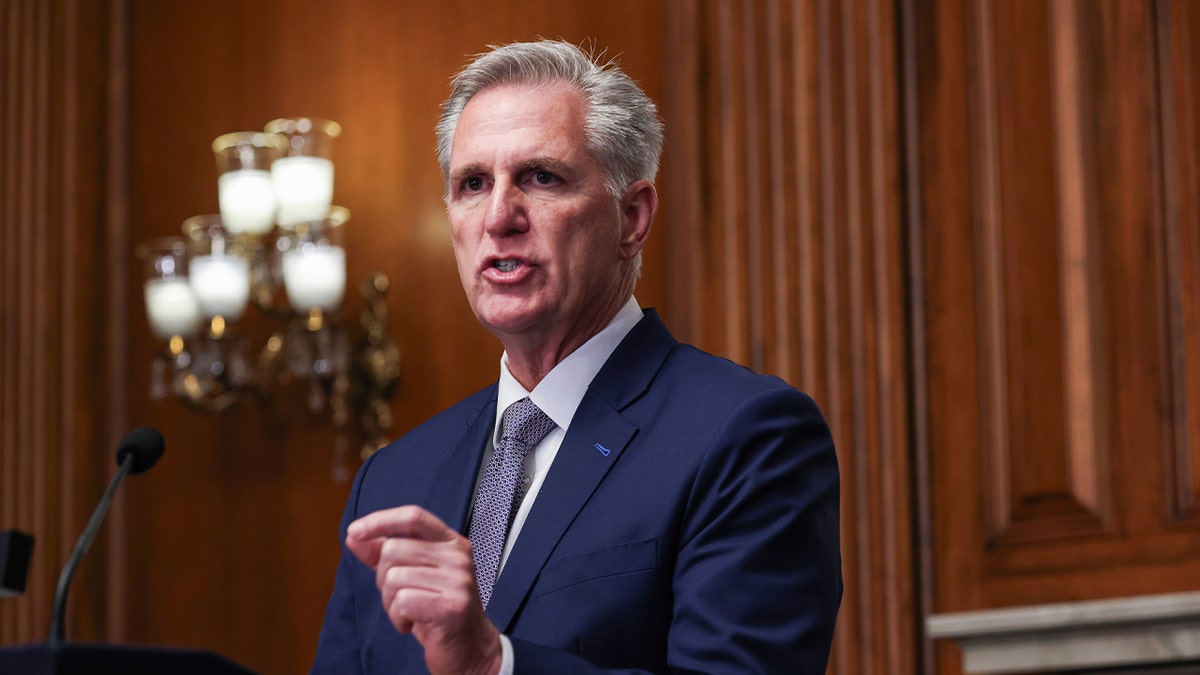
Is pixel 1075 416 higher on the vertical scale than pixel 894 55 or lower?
lower

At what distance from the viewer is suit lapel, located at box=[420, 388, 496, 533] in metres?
1.93

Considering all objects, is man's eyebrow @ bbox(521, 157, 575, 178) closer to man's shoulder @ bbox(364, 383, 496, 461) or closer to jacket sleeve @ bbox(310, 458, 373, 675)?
man's shoulder @ bbox(364, 383, 496, 461)

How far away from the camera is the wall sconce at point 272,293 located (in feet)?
13.8

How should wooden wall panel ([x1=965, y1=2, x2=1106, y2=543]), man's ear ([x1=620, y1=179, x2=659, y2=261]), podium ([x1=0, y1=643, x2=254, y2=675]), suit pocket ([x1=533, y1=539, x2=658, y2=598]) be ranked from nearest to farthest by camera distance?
podium ([x1=0, y1=643, x2=254, y2=675]), suit pocket ([x1=533, y1=539, x2=658, y2=598]), man's ear ([x1=620, y1=179, x2=659, y2=261]), wooden wall panel ([x1=965, y1=2, x2=1106, y2=543])

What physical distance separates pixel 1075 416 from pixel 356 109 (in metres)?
2.28

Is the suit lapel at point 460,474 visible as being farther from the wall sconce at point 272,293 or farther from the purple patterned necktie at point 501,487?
the wall sconce at point 272,293

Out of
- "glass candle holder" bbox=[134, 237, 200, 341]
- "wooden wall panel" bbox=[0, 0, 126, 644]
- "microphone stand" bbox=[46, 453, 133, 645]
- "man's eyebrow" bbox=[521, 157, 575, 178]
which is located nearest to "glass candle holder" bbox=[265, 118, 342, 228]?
"glass candle holder" bbox=[134, 237, 200, 341]

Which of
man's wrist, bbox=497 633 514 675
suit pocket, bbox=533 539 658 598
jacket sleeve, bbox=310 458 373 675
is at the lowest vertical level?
jacket sleeve, bbox=310 458 373 675

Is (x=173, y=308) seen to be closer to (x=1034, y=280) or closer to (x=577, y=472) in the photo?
(x=1034, y=280)

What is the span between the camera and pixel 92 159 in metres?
4.68

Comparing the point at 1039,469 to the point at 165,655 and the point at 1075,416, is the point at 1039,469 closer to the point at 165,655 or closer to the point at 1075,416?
the point at 1075,416

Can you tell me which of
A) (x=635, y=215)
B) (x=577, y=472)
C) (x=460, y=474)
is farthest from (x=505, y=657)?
(x=635, y=215)

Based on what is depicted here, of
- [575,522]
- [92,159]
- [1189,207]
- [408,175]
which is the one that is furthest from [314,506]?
[575,522]

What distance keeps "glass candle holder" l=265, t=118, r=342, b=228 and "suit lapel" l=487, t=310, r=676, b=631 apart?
2.33 meters
